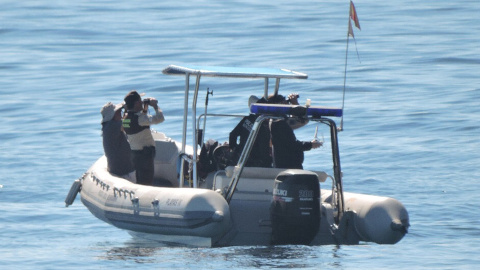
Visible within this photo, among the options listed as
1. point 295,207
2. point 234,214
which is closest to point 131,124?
point 234,214

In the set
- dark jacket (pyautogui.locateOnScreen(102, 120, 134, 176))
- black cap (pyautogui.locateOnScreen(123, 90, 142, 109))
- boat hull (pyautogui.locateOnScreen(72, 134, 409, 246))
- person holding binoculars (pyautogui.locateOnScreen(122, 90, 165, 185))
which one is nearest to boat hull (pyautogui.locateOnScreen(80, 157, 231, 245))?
boat hull (pyautogui.locateOnScreen(72, 134, 409, 246))

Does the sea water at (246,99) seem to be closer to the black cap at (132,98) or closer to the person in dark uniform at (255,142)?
the person in dark uniform at (255,142)

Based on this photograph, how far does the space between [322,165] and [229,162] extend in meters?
6.21

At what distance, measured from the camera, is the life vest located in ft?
36.6

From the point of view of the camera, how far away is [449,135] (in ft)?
60.9

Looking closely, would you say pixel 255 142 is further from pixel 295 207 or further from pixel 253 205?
pixel 295 207

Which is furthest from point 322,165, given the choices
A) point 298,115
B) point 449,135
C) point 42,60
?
point 42,60

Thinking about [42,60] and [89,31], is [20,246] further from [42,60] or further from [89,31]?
[89,31]

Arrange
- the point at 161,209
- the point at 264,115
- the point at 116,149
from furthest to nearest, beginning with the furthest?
the point at 116,149 < the point at 161,209 < the point at 264,115

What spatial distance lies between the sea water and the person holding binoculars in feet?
2.77

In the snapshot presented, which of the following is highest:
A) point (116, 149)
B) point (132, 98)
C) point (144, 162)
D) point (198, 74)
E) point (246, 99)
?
point (198, 74)

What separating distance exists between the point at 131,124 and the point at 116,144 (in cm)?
28

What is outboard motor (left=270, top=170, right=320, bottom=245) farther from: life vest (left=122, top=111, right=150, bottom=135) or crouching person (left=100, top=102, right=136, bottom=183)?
crouching person (left=100, top=102, right=136, bottom=183)

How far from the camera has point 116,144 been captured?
11242 mm
